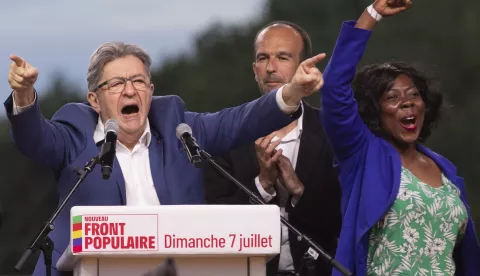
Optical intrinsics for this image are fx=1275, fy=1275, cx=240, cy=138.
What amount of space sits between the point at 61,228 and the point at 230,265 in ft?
2.66

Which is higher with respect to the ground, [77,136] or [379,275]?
[77,136]

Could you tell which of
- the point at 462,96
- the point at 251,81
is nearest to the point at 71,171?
the point at 251,81

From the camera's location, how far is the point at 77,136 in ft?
13.9

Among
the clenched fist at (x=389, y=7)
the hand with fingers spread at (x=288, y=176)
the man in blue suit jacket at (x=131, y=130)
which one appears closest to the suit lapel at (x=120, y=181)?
the man in blue suit jacket at (x=131, y=130)

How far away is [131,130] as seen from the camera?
4.25 m

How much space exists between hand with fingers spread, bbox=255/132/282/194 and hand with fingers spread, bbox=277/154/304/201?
0.02 m

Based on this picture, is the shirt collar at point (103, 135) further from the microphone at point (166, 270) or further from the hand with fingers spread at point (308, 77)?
the microphone at point (166, 270)

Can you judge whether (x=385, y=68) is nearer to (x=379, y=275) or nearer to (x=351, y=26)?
(x=351, y=26)

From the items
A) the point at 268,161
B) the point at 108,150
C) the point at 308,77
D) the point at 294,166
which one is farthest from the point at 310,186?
the point at 108,150

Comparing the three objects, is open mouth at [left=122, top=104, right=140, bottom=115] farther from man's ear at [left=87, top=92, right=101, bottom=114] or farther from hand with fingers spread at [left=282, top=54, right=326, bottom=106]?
hand with fingers spread at [left=282, top=54, right=326, bottom=106]

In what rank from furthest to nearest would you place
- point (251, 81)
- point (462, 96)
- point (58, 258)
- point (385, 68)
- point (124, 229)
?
point (462, 96), point (251, 81), point (385, 68), point (58, 258), point (124, 229)

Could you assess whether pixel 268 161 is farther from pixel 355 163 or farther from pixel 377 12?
pixel 377 12

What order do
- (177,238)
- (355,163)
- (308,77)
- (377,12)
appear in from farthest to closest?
(355,163), (377,12), (308,77), (177,238)

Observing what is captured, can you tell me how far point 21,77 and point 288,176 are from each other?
1.20m
